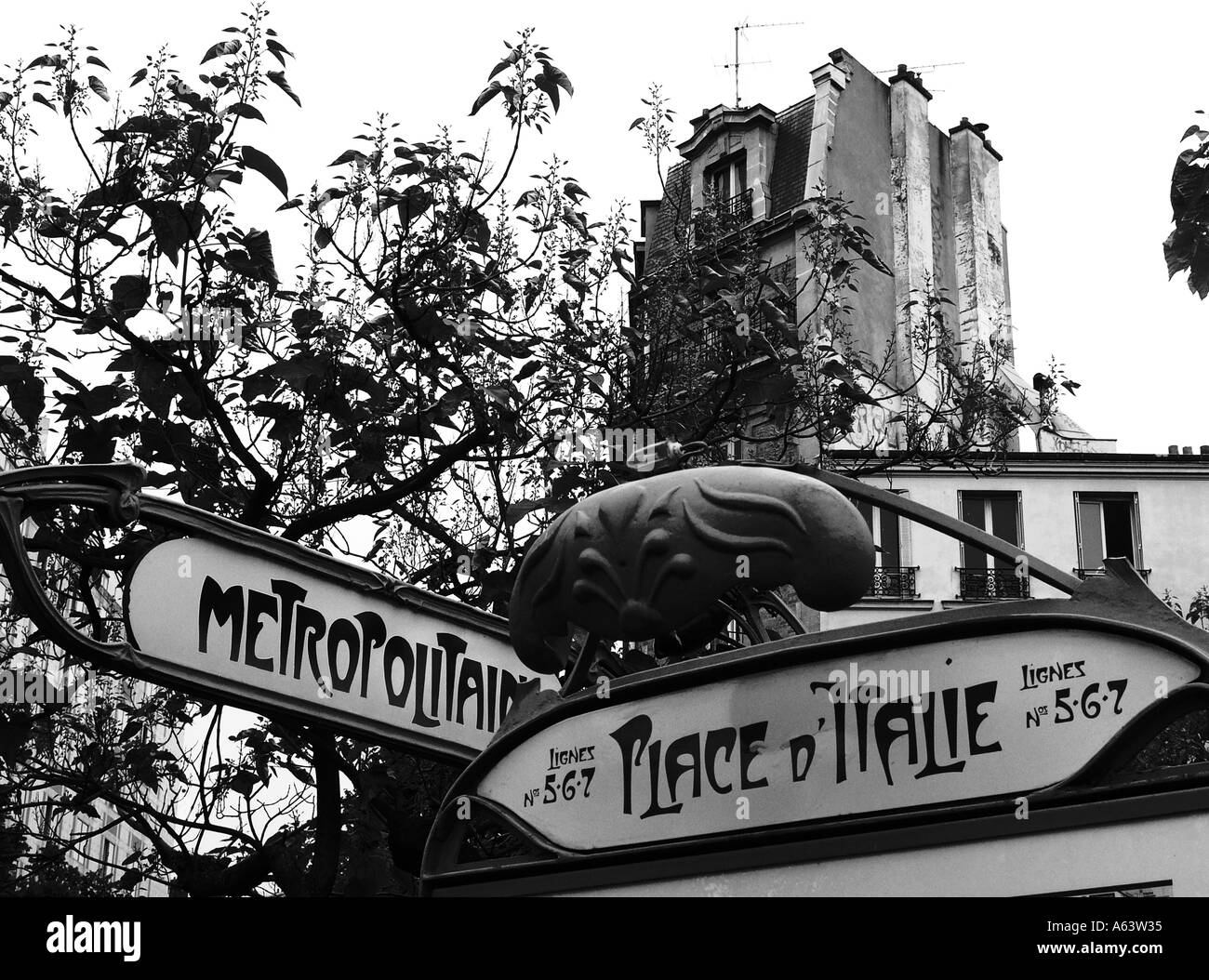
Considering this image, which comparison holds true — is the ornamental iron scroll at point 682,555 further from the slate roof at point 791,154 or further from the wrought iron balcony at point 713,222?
the slate roof at point 791,154

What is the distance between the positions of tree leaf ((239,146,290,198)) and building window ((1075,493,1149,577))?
19.9 meters

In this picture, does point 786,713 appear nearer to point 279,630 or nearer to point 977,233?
point 279,630

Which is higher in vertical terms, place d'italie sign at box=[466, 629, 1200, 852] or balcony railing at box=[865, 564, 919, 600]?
balcony railing at box=[865, 564, 919, 600]

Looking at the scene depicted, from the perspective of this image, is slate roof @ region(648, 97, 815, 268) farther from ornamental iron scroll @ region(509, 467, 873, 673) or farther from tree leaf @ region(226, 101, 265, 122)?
ornamental iron scroll @ region(509, 467, 873, 673)

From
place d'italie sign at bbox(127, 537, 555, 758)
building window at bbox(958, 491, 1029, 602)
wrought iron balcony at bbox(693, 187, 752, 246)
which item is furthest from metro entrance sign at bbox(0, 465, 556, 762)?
building window at bbox(958, 491, 1029, 602)

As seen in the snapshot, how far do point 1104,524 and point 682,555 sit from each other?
76.9 ft

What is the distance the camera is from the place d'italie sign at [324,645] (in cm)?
385

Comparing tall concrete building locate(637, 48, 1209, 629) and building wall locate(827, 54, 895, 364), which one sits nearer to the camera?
tall concrete building locate(637, 48, 1209, 629)

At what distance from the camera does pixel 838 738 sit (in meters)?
2.89

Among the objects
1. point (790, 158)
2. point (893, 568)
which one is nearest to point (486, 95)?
point (893, 568)

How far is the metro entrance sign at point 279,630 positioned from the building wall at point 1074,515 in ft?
68.7

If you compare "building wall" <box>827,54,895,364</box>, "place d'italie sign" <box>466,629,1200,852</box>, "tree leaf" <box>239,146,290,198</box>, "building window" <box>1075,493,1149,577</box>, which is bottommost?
"place d'italie sign" <box>466,629,1200,852</box>

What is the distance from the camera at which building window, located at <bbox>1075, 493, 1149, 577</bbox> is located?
24.8 meters
